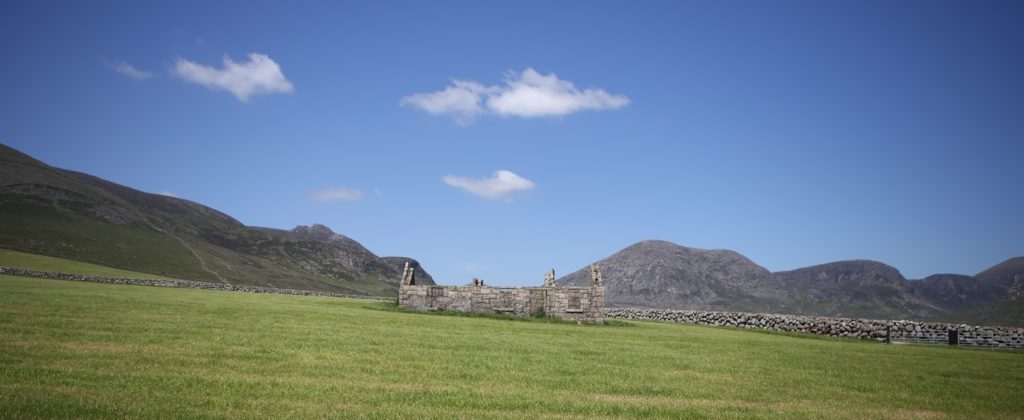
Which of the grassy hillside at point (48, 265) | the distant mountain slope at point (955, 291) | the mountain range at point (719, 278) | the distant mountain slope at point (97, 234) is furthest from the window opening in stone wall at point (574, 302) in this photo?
the distant mountain slope at point (97, 234)

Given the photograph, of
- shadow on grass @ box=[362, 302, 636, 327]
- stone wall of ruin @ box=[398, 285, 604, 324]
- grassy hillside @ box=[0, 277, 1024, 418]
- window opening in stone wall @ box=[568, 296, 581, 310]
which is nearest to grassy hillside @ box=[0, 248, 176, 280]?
stone wall of ruin @ box=[398, 285, 604, 324]

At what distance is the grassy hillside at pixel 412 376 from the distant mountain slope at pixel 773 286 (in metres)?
61.1

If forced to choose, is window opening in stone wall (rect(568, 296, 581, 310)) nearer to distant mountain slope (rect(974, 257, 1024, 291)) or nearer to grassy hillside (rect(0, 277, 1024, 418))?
grassy hillside (rect(0, 277, 1024, 418))

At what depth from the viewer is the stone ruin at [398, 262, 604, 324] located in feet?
120

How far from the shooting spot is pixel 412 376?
12250mm

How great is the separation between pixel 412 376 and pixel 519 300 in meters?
26.1

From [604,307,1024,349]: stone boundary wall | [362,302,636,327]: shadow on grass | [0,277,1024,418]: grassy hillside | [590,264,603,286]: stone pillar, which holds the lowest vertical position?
[362,302,636,327]: shadow on grass

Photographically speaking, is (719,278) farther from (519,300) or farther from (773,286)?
(519,300)

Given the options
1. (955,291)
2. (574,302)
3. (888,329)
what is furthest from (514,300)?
(955,291)

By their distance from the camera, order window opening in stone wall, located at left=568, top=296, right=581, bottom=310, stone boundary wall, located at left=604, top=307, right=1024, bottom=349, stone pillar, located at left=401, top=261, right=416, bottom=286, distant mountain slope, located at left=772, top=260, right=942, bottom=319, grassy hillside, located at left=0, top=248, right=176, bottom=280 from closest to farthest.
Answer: stone boundary wall, located at left=604, top=307, right=1024, bottom=349
window opening in stone wall, located at left=568, top=296, right=581, bottom=310
stone pillar, located at left=401, top=261, right=416, bottom=286
grassy hillside, located at left=0, top=248, right=176, bottom=280
distant mountain slope, located at left=772, top=260, right=942, bottom=319

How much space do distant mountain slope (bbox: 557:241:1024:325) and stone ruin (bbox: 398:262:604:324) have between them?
46.4 meters

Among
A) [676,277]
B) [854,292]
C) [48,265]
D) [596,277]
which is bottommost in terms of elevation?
[48,265]

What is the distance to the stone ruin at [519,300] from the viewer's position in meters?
36.7

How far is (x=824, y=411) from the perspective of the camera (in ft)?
35.9
